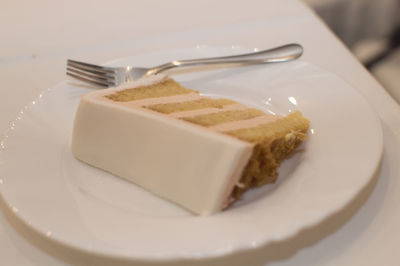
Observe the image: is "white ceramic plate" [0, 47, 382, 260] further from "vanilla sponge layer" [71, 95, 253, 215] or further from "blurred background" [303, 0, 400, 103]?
"blurred background" [303, 0, 400, 103]

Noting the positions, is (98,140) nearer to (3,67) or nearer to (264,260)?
(264,260)

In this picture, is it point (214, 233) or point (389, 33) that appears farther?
point (389, 33)

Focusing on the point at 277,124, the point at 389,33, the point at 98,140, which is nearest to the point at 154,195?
the point at 98,140

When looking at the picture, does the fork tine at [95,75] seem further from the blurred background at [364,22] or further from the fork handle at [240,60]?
the blurred background at [364,22]

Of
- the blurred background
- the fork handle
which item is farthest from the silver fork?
the blurred background

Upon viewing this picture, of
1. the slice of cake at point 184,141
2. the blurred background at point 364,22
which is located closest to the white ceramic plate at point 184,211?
the slice of cake at point 184,141

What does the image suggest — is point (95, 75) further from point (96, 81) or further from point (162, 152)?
point (162, 152)
